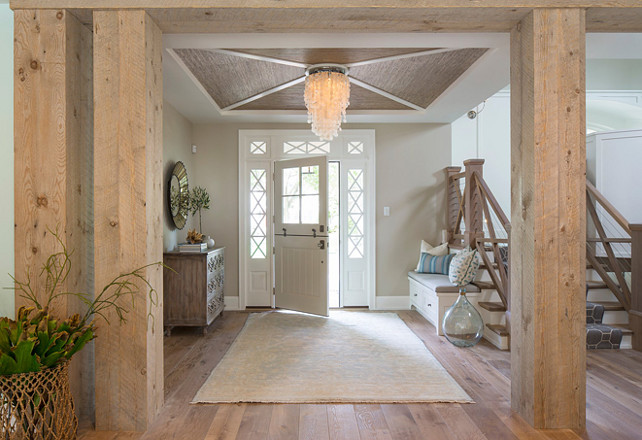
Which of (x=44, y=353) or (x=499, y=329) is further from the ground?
(x=44, y=353)

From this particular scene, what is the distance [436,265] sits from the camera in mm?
5051

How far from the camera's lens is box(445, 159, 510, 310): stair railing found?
13.5ft

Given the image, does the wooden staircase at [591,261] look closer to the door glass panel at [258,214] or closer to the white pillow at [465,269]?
the white pillow at [465,269]

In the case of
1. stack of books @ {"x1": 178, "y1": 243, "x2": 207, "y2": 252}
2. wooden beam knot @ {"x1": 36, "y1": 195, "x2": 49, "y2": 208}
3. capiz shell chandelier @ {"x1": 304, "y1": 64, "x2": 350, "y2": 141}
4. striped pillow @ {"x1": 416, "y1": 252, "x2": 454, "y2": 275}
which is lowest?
striped pillow @ {"x1": 416, "y1": 252, "x2": 454, "y2": 275}

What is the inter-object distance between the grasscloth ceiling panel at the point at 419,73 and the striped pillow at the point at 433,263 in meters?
1.86

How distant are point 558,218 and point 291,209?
11.2 ft

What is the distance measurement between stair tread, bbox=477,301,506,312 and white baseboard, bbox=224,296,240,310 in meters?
2.95

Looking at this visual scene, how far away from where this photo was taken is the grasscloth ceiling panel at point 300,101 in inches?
171

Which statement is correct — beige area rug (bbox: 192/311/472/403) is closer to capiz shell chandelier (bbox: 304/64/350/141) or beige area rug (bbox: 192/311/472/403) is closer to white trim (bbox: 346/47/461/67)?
capiz shell chandelier (bbox: 304/64/350/141)

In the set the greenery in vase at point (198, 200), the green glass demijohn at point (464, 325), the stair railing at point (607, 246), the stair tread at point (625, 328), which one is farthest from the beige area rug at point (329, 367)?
the stair railing at point (607, 246)

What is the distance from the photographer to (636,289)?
382cm

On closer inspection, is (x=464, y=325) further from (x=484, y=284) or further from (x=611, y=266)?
(x=611, y=266)

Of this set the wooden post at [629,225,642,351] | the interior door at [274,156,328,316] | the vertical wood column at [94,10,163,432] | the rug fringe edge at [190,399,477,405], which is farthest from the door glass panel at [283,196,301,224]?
the wooden post at [629,225,642,351]

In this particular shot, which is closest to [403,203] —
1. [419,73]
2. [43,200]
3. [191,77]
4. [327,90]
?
[419,73]
